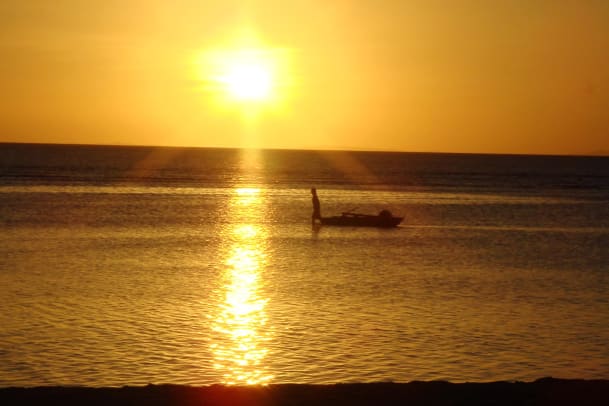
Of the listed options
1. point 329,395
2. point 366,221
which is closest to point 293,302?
point 329,395

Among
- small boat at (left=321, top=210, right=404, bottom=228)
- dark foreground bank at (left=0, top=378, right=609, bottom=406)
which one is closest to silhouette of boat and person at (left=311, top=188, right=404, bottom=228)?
small boat at (left=321, top=210, right=404, bottom=228)

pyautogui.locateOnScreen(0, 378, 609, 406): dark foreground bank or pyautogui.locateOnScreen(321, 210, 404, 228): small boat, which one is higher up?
pyautogui.locateOnScreen(321, 210, 404, 228): small boat

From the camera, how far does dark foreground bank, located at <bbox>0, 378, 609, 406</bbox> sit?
930cm

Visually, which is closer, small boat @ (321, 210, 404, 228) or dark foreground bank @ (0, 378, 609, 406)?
dark foreground bank @ (0, 378, 609, 406)

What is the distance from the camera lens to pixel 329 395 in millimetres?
9641

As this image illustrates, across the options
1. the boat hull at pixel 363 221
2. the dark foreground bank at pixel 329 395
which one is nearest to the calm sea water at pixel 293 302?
the boat hull at pixel 363 221

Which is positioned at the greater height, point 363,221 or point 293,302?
point 363,221

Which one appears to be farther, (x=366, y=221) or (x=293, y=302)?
(x=366, y=221)

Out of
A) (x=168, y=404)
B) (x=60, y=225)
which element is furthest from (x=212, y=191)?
(x=168, y=404)

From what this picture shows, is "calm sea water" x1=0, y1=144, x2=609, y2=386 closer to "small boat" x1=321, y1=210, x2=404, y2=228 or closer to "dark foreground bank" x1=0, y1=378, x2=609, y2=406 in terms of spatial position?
"small boat" x1=321, y1=210, x2=404, y2=228

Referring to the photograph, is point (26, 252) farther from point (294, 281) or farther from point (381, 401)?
A: point (381, 401)

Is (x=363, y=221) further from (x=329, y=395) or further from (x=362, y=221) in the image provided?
(x=329, y=395)

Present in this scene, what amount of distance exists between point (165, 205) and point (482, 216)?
77.0 ft

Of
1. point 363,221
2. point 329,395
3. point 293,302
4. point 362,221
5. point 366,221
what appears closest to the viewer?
point 329,395
